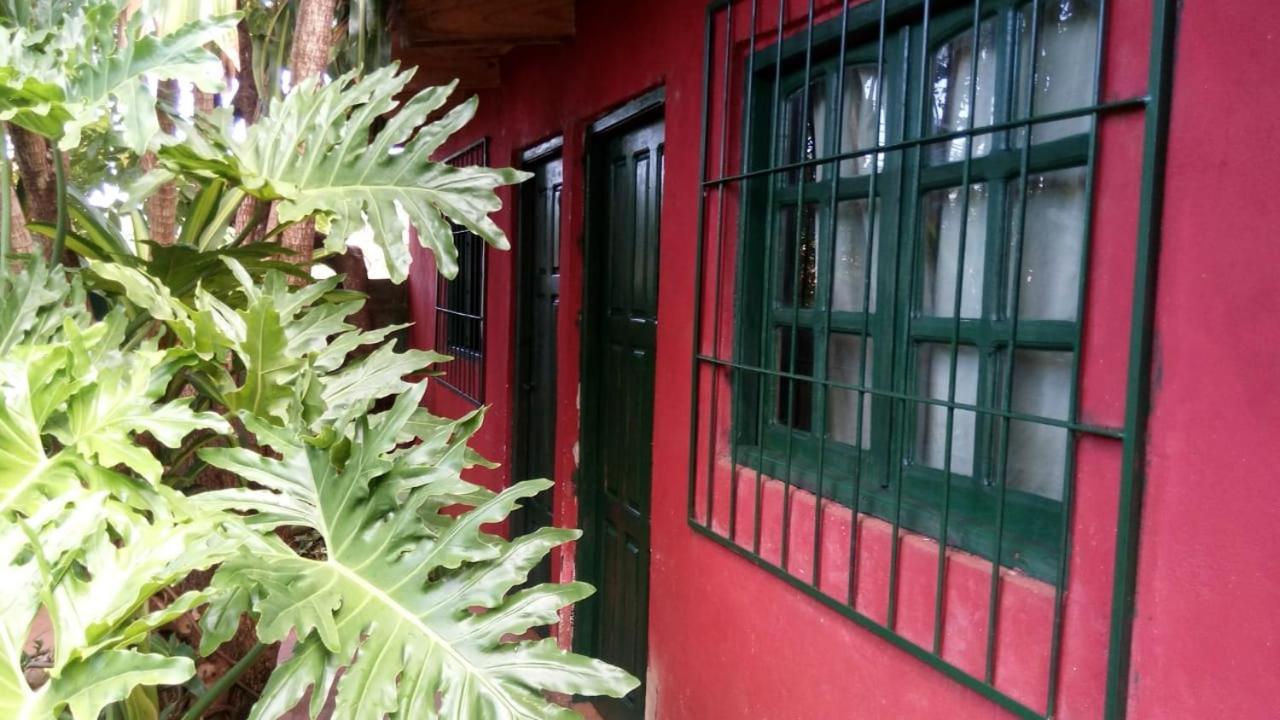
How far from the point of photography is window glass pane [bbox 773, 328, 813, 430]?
2037 millimetres

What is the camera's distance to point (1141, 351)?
117cm

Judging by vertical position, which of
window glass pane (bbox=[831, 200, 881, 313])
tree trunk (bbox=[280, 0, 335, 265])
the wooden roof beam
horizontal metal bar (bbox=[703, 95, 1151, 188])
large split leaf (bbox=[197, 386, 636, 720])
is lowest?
large split leaf (bbox=[197, 386, 636, 720])

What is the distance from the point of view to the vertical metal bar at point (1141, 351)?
1.16m

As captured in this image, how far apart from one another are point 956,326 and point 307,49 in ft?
5.66

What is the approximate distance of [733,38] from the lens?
2.21 m

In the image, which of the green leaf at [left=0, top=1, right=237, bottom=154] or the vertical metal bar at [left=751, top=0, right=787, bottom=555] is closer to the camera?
the green leaf at [left=0, top=1, right=237, bottom=154]

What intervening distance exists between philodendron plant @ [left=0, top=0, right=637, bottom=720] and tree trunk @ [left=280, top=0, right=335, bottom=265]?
40 cm

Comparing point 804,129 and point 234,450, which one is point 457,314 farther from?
point 234,450

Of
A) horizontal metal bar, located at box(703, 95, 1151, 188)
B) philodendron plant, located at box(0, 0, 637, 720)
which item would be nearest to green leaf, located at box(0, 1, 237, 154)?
philodendron plant, located at box(0, 0, 637, 720)

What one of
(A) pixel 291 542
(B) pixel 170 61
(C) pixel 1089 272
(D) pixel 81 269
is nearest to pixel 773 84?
(C) pixel 1089 272

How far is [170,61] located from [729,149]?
4.20 feet

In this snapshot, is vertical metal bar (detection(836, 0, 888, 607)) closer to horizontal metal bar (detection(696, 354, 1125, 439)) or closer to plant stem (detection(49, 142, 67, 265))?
horizontal metal bar (detection(696, 354, 1125, 439))

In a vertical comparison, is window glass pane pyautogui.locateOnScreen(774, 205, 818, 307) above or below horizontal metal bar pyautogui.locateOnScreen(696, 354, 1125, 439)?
above

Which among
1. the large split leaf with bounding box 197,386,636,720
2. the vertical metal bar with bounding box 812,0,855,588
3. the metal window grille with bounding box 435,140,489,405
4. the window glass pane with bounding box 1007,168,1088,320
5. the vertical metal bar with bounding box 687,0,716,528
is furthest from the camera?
the metal window grille with bounding box 435,140,489,405
